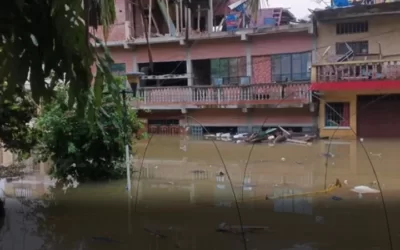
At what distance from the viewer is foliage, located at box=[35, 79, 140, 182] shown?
31.8 feet

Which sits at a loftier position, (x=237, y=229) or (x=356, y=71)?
(x=356, y=71)

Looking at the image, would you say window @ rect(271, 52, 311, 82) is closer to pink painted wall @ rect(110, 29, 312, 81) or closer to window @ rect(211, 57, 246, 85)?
pink painted wall @ rect(110, 29, 312, 81)

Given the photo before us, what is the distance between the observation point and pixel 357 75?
19.3m

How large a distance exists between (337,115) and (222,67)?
6.17 meters

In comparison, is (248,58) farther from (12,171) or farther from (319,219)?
(319,219)

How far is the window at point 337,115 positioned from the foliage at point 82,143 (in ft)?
40.6

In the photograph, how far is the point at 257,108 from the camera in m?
22.0

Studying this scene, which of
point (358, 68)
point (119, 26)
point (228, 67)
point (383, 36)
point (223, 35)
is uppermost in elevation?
point (119, 26)

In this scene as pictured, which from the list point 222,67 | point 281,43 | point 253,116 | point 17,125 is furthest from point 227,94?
point 17,125

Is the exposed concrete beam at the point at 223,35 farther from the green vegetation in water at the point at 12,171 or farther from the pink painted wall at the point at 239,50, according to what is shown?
the green vegetation in water at the point at 12,171

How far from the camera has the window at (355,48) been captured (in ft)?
66.1

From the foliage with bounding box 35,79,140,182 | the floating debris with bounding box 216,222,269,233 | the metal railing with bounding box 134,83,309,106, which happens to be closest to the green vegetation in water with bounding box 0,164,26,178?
the foliage with bounding box 35,79,140,182

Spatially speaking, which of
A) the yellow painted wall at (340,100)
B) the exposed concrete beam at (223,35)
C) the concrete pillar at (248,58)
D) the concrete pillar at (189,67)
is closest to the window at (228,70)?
the concrete pillar at (248,58)

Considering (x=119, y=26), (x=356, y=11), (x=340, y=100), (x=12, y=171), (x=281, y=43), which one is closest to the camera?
(x=12, y=171)
